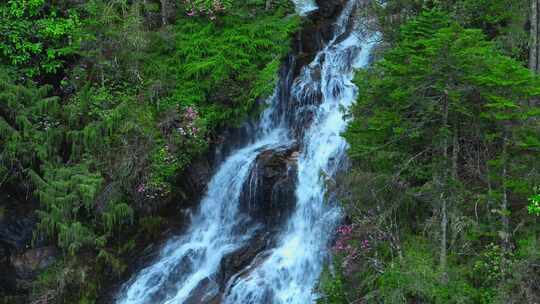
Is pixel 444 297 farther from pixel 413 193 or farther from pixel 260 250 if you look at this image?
pixel 260 250

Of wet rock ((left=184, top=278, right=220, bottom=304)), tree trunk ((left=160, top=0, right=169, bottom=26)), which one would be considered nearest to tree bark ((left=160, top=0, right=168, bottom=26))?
tree trunk ((left=160, top=0, right=169, bottom=26))

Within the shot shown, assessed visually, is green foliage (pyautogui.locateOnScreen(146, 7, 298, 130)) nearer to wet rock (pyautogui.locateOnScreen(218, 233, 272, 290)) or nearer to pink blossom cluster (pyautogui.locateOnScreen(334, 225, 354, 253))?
wet rock (pyautogui.locateOnScreen(218, 233, 272, 290))

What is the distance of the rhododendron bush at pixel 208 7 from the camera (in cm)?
1520

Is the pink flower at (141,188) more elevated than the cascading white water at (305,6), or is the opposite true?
the cascading white water at (305,6)

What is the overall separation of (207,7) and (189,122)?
4056 millimetres

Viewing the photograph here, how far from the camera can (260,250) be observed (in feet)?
37.9

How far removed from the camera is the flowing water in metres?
10.7

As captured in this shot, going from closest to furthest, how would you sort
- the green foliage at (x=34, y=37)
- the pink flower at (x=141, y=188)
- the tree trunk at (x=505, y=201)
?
the tree trunk at (x=505, y=201), the pink flower at (x=141, y=188), the green foliage at (x=34, y=37)

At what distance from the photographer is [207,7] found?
15.2m

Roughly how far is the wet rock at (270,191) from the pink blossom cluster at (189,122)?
186cm

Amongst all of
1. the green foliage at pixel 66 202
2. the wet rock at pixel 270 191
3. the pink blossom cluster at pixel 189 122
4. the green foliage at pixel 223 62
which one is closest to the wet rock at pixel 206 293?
the wet rock at pixel 270 191

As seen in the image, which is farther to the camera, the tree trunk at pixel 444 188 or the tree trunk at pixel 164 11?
the tree trunk at pixel 164 11

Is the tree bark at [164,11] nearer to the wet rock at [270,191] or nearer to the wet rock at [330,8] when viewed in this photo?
the wet rock at [330,8]

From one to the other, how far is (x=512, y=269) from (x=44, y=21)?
13009 mm
